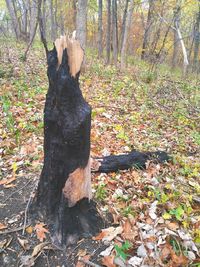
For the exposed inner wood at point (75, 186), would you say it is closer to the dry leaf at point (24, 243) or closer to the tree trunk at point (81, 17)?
the dry leaf at point (24, 243)

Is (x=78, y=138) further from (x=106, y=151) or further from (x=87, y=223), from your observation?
(x=106, y=151)

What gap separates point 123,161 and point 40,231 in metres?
1.57

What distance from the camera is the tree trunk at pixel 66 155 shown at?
90.5 inches

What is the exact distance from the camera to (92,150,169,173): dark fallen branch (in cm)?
371

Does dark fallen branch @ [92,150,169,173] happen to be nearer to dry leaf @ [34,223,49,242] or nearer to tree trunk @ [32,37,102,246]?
tree trunk @ [32,37,102,246]

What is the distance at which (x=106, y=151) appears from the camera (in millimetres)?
4312

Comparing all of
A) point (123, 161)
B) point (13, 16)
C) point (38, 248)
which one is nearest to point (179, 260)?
point (38, 248)

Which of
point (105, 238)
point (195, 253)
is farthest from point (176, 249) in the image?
point (105, 238)

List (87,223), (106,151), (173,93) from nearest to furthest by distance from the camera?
(87,223)
(106,151)
(173,93)

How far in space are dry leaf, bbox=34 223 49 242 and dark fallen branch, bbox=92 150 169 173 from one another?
1.15 meters

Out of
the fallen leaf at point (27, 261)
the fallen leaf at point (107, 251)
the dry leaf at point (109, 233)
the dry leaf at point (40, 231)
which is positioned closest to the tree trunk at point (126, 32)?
the dry leaf at point (109, 233)

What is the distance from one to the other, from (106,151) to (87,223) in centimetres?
171

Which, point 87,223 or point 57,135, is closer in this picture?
point 57,135

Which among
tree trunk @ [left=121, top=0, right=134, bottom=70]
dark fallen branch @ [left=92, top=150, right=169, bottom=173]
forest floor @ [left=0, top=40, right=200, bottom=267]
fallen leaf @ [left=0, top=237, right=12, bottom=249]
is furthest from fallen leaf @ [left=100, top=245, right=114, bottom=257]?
tree trunk @ [left=121, top=0, right=134, bottom=70]
